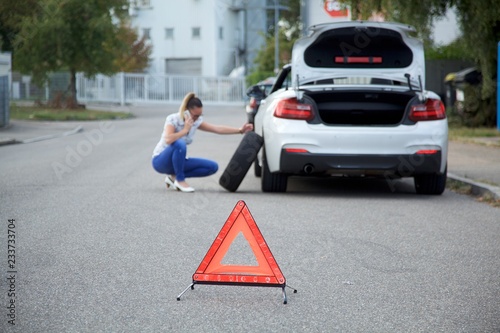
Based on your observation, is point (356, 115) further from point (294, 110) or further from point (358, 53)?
point (294, 110)

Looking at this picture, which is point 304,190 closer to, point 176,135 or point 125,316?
point 176,135

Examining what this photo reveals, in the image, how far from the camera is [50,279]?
259 inches

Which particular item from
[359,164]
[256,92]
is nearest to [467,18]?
[256,92]

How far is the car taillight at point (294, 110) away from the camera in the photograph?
1134 centimetres

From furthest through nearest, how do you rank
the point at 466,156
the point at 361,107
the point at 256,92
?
the point at 466,156 → the point at 256,92 → the point at 361,107

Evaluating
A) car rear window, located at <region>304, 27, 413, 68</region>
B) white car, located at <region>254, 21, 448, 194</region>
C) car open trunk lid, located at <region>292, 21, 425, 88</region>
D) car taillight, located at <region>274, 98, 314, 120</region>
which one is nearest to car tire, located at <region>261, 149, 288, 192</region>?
white car, located at <region>254, 21, 448, 194</region>

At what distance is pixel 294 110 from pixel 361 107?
0.95 metres

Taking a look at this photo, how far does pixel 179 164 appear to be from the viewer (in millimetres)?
12266

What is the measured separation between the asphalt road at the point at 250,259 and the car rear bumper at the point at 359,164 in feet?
1.20

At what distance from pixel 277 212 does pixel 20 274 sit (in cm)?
397

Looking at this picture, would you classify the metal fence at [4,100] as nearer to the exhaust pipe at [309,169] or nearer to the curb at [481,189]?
the curb at [481,189]

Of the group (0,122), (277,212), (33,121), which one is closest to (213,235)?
(277,212)

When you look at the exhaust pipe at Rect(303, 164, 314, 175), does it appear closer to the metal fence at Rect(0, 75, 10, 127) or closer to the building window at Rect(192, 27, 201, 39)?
the metal fence at Rect(0, 75, 10, 127)

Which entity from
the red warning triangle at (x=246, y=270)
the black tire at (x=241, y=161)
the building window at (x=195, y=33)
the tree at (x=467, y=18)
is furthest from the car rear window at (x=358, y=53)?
the building window at (x=195, y=33)
